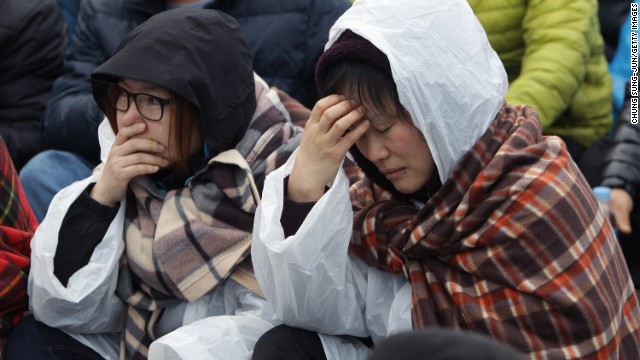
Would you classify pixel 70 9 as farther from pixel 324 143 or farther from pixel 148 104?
pixel 324 143

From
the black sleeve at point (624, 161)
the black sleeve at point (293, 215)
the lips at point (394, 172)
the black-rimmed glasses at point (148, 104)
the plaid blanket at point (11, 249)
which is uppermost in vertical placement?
the lips at point (394, 172)

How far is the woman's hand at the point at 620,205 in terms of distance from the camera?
3.43m

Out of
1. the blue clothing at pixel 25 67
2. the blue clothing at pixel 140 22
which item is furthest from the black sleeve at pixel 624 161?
the blue clothing at pixel 25 67

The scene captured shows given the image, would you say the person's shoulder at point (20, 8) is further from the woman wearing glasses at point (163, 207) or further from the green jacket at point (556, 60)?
the green jacket at point (556, 60)

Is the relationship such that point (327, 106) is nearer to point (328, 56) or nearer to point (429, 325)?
point (328, 56)

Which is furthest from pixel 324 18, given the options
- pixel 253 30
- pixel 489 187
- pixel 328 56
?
pixel 489 187

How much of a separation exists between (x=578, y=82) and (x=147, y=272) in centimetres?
175

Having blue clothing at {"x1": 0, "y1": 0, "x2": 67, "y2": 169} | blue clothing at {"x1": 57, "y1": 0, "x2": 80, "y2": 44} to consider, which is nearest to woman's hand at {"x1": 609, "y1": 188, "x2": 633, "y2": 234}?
blue clothing at {"x1": 0, "y1": 0, "x2": 67, "y2": 169}

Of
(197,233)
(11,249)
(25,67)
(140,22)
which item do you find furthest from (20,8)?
(197,233)

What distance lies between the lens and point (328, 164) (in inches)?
94.9

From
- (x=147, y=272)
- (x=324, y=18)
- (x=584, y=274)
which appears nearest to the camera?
(x=584, y=274)

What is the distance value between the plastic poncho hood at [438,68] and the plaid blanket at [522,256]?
6 cm

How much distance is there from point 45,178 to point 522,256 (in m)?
1.81

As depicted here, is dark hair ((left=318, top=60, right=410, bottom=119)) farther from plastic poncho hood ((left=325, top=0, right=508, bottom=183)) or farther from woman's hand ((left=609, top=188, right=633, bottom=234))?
woman's hand ((left=609, top=188, right=633, bottom=234))
